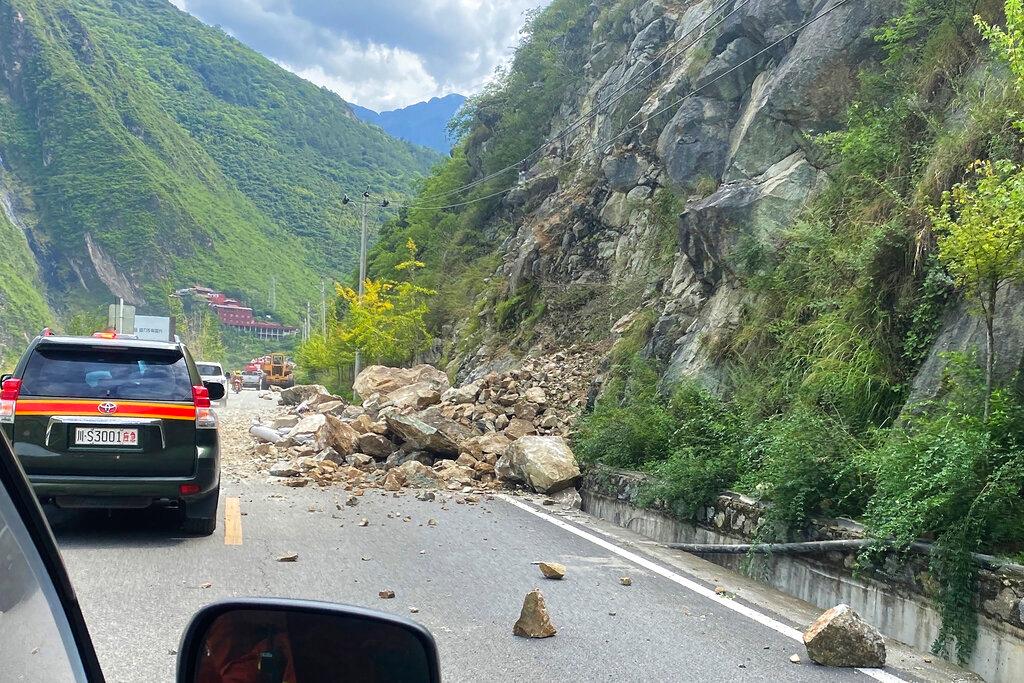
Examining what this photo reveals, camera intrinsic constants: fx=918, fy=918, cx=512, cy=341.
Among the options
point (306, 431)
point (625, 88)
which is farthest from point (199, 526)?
point (625, 88)

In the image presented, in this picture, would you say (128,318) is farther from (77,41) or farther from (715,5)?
(77,41)

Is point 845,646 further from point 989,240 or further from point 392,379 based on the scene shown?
point 392,379

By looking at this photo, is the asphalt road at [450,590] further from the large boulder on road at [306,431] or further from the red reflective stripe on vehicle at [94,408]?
the large boulder on road at [306,431]

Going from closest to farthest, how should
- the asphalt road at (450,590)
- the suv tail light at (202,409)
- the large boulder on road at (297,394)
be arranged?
the asphalt road at (450,590) → the suv tail light at (202,409) → the large boulder on road at (297,394)

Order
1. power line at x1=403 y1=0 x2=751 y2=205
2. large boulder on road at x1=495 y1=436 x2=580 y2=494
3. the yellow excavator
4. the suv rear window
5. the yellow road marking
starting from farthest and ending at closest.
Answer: the yellow excavator, power line at x1=403 y1=0 x2=751 y2=205, large boulder on road at x1=495 y1=436 x2=580 y2=494, the yellow road marking, the suv rear window

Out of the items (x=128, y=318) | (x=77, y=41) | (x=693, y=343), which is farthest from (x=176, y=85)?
(x=693, y=343)

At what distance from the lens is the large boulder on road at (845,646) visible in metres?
5.47

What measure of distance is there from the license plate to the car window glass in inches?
268

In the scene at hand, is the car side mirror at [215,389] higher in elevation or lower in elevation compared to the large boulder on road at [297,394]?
higher

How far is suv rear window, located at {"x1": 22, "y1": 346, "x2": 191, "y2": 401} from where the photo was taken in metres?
7.99

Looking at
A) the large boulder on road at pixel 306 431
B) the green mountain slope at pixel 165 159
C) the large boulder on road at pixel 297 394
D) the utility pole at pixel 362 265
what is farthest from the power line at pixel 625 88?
the green mountain slope at pixel 165 159

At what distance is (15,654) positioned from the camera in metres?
1.46

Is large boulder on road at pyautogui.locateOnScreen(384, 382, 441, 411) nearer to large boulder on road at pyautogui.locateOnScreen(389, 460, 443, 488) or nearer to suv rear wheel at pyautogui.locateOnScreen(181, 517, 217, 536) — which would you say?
large boulder on road at pyautogui.locateOnScreen(389, 460, 443, 488)

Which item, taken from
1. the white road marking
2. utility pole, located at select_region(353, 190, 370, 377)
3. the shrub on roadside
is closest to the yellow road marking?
the white road marking
